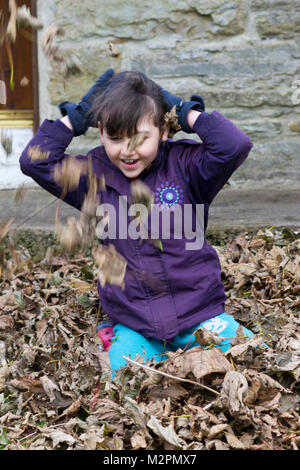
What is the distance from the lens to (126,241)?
8.21 ft

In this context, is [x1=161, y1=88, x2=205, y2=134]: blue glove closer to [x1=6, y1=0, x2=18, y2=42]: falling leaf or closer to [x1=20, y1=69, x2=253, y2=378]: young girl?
[x1=20, y1=69, x2=253, y2=378]: young girl

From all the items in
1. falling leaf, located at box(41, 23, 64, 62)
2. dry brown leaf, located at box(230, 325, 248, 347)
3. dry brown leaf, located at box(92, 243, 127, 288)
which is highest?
falling leaf, located at box(41, 23, 64, 62)

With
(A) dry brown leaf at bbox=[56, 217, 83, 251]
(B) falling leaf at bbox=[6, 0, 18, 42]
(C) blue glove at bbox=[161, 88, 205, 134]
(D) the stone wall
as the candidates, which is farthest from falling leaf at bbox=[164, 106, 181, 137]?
(D) the stone wall

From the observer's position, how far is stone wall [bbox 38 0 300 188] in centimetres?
407

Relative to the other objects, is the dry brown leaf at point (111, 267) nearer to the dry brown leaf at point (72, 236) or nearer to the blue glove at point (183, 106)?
the dry brown leaf at point (72, 236)

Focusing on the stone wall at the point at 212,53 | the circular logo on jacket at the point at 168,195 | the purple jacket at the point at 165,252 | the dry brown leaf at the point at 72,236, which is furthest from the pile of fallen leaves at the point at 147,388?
the stone wall at the point at 212,53

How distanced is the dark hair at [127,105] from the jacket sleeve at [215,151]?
0.61ft

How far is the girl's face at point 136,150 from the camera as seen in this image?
233 centimetres

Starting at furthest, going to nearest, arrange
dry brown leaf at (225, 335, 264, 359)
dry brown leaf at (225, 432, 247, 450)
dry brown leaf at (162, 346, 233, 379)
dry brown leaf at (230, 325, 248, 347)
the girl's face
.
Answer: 1. the girl's face
2. dry brown leaf at (230, 325, 248, 347)
3. dry brown leaf at (225, 335, 264, 359)
4. dry brown leaf at (162, 346, 233, 379)
5. dry brown leaf at (225, 432, 247, 450)

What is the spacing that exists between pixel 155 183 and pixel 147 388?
2.81 ft

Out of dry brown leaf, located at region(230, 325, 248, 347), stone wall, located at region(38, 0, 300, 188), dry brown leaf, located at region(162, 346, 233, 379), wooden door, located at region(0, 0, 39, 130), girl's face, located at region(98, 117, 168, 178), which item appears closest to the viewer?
dry brown leaf, located at region(162, 346, 233, 379)

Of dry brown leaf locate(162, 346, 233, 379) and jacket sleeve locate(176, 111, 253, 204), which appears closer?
dry brown leaf locate(162, 346, 233, 379)

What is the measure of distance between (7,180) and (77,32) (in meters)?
1.16

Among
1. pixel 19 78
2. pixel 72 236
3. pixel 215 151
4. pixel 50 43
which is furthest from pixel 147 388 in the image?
pixel 19 78
